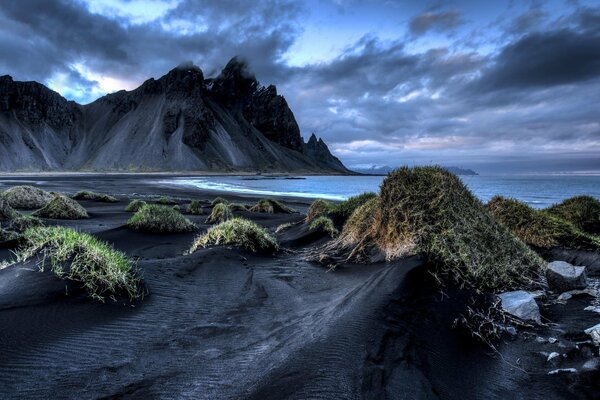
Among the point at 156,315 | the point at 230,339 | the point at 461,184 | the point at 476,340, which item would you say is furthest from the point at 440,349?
the point at 461,184

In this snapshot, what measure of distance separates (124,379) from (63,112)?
649 feet

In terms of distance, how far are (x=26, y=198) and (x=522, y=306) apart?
23.2 m

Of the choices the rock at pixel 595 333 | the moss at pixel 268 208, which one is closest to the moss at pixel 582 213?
the rock at pixel 595 333

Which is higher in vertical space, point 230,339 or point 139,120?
point 139,120

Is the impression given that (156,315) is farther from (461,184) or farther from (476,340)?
(461,184)

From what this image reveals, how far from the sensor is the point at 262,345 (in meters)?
4.55

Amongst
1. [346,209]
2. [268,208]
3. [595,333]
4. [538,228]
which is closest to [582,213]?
[538,228]

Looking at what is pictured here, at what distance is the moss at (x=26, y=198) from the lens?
19.5 metres

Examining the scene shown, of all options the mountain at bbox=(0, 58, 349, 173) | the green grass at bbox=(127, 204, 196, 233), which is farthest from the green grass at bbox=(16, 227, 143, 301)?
the mountain at bbox=(0, 58, 349, 173)

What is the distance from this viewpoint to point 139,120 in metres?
166

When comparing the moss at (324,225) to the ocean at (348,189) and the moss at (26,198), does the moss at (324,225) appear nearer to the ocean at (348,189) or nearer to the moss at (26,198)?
the ocean at (348,189)

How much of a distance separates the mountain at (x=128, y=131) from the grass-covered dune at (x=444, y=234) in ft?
479

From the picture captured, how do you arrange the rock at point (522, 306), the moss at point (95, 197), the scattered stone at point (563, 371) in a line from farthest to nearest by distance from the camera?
the moss at point (95, 197) → the rock at point (522, 306) → the scattered stone at point (563, 371)

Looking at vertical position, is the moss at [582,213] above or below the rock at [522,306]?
above
